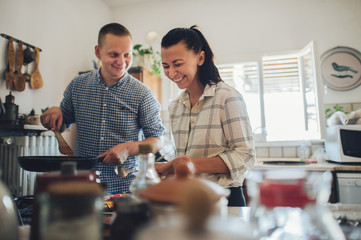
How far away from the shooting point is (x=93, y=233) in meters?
0.35

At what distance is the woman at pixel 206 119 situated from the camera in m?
0.97

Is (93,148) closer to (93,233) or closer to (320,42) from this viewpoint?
(93,233)

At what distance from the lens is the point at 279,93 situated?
311 cm

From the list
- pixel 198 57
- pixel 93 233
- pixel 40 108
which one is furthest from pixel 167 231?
pixel 40 108

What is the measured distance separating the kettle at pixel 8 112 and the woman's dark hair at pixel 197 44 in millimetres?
1373

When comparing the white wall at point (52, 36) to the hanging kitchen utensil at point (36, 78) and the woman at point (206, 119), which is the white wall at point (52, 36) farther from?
the woman at point (206, 119)

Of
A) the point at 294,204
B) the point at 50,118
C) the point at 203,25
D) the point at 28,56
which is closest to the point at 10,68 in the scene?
the point at 28,56

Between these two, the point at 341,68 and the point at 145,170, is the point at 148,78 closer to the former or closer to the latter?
the point at 341,68

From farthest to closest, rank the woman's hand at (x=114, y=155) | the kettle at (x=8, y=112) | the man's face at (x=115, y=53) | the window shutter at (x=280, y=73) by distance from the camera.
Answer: the window shutter at (x=280, y=73), the kettle at (x=8, y=112), the man's face at (x=115, y=53), the woman's hand at (x=114, y=155)

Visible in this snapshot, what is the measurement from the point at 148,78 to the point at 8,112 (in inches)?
59.7

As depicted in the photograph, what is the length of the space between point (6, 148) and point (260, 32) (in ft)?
9.92

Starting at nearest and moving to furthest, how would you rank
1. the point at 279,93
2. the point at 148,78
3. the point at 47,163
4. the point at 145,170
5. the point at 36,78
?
the point at 145,170 → the point at 47,163 → the point at 36,78 → the point at 148,78 → the point at 279,93

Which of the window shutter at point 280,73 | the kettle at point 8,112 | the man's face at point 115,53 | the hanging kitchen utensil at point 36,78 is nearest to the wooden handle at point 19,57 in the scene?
the hanging kitchen utensil at point 36,78

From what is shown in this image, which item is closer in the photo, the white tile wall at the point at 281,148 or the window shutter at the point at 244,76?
the white tile wall at the point at 281,148
